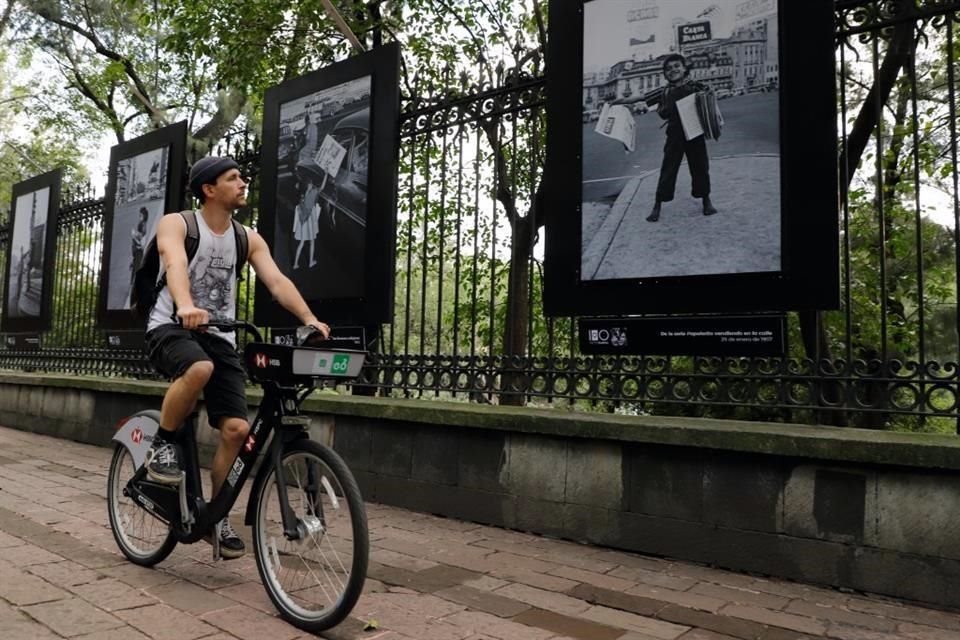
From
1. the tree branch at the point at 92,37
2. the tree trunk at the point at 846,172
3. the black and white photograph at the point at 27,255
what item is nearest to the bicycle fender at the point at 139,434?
the tree trunk at the point at 846,172

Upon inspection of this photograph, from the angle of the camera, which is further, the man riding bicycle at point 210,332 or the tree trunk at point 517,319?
the tree trunk at point 517,319

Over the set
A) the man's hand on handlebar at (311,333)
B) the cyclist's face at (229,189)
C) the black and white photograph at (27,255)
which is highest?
the black and white photograph at (27,255)

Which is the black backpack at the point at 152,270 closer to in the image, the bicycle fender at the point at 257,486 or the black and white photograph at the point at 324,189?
the bicycle fender at the point at 257,486

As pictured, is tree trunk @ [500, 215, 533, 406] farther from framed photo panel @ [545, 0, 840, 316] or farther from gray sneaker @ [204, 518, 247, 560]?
gray sneaker @ [204, 518, 247, 560]

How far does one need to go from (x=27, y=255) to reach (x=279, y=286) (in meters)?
9.50

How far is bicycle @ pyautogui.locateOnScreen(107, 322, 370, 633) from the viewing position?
2.86 metres

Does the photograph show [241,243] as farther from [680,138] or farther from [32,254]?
[32,254]

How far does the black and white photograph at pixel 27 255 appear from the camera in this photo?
10.7 metres

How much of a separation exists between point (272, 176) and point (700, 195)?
4287mm

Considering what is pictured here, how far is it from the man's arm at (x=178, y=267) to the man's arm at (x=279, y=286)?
374 mm

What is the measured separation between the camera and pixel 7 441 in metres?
9.03

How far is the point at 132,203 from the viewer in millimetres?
8773

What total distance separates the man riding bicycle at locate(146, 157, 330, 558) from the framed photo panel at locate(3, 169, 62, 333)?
8.30 m

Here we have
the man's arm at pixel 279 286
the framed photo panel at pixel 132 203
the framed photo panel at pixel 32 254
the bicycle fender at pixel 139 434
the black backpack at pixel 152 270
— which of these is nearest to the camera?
the man's arm at pixel 279 286
